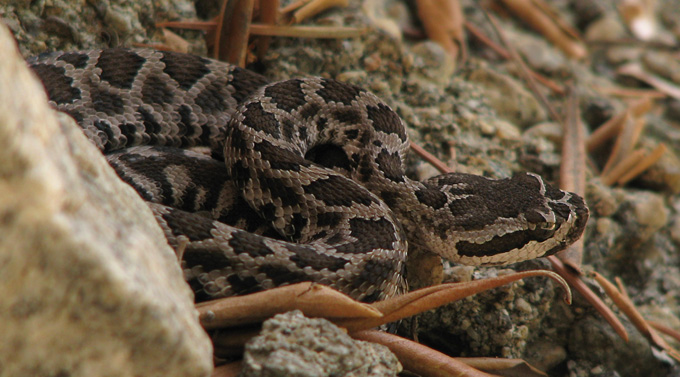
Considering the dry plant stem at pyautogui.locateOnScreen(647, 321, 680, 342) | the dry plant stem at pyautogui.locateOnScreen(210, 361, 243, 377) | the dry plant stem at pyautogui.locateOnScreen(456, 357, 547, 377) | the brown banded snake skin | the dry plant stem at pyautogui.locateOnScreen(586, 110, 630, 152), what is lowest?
the dry plant stem at pyautogui.locateOnScreen(647, 321, 680, 342)

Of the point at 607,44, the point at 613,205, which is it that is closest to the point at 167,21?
the point at 613,205

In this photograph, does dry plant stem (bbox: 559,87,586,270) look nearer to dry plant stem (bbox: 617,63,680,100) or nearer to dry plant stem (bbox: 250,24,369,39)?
dry plant stem (bbox: 617,63,680,100)

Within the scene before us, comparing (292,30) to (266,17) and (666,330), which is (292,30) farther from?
(666,330)

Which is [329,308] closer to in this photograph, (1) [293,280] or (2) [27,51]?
(1) [293,280]

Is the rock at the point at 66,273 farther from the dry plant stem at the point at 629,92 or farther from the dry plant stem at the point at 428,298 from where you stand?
the dry plant stem at the point at 629,92

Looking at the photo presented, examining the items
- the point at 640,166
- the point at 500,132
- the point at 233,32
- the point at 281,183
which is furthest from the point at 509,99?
the point at 281,183

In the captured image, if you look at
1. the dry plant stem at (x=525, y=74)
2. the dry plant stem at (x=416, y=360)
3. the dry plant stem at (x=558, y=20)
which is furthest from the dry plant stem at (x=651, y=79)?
the dry plant stem at (x=416, y=360)

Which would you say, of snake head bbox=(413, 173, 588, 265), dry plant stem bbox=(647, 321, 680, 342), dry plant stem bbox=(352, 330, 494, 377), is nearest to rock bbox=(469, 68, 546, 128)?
snake head bbox=(413, 173, 588, 265)
